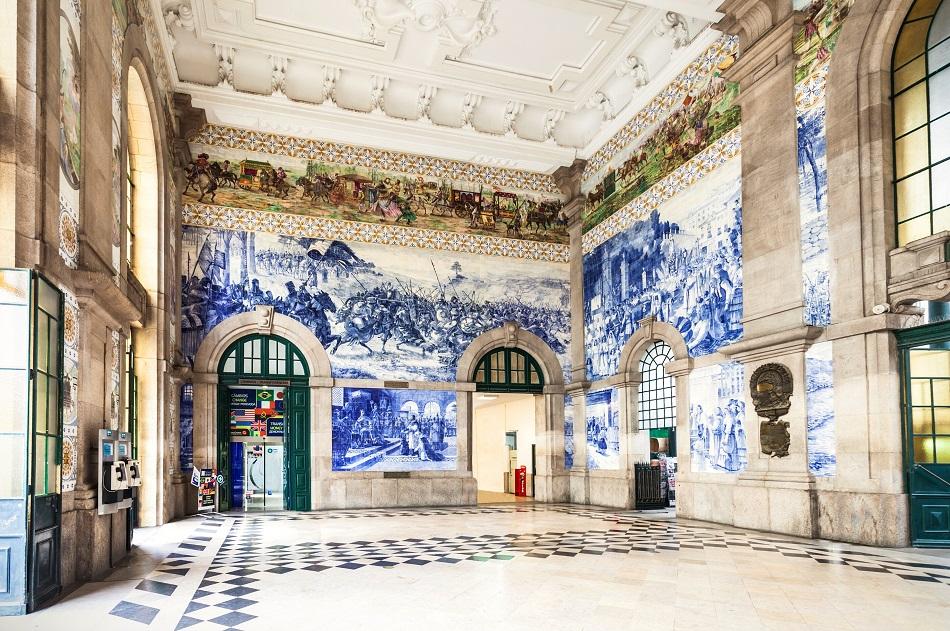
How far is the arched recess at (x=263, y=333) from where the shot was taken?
56.9 feet

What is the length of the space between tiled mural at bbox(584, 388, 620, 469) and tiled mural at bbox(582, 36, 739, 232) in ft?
15.1

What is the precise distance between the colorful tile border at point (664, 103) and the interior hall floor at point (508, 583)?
901 cm

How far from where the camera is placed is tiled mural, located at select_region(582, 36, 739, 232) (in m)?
14.8

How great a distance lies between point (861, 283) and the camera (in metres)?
11.1

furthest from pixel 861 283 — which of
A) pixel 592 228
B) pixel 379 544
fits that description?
pixel 592 228

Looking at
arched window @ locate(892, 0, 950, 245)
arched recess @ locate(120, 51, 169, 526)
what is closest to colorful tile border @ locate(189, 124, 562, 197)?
arched recess @ locate(120, 51, 169, 526)

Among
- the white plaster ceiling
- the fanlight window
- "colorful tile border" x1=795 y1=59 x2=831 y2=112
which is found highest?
the white plaster ceiling

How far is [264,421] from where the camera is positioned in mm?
18250

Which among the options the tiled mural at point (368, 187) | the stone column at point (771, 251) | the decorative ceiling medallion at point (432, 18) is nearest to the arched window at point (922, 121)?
the stone column at point (771, 251)

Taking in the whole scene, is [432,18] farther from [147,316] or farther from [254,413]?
[254,413]

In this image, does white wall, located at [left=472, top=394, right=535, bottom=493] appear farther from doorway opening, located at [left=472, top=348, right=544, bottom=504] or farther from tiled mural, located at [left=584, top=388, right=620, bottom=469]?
tiled mural, located at [left=584, top=388, right=620, bottom=469]

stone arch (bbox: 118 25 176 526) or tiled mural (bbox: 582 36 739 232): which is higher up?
tiled mural (bbox: 582 36 739 232)

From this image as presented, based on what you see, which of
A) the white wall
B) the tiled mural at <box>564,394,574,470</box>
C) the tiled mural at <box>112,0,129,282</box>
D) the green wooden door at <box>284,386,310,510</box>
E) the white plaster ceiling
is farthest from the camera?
the white wall

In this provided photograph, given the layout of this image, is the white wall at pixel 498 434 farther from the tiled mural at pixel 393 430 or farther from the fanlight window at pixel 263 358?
the fanlight window at pixel 263 358
